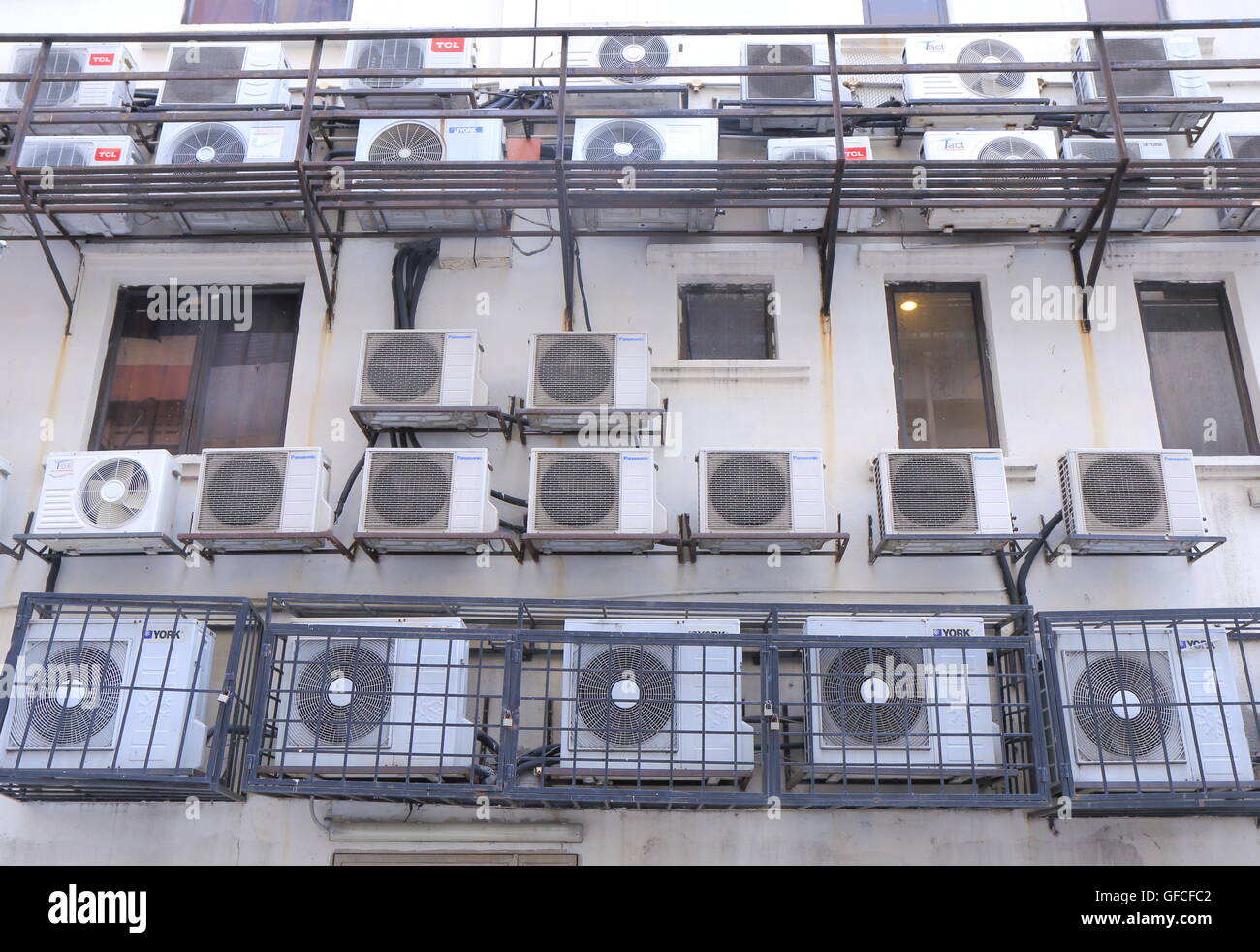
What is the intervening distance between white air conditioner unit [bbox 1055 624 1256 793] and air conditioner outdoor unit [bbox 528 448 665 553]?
2.81m

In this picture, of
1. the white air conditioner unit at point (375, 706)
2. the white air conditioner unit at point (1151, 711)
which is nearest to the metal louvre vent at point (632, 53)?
the white air conditioner unit at point (375, 706)

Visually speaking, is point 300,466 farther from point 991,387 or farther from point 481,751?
point 991,387

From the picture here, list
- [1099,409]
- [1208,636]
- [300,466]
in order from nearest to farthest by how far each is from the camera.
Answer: [1208,636] → [300,466] → [1099,409]

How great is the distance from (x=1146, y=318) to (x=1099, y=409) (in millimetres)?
1154

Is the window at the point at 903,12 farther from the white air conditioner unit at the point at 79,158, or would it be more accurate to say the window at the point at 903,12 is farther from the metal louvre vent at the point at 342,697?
the metal louvre vent at the point at 342,697

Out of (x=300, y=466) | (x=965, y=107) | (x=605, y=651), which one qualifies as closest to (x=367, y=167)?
(x=300, y=466)

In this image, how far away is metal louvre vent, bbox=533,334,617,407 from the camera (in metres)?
8.24

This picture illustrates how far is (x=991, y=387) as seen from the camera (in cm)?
901

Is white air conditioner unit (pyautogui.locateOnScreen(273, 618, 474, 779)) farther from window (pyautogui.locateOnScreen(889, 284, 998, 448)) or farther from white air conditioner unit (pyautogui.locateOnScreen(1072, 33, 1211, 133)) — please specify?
white air conditioner unit (pyautogui.locateOnScreen(1072, 33, 1211, 133))

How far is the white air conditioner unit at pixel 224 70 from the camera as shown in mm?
9359

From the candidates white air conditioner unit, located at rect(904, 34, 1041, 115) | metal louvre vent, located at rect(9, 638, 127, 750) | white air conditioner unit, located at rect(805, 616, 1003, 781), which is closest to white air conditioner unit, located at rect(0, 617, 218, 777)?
metal louvre vent, located at rect(9, 638, 127, 750)
